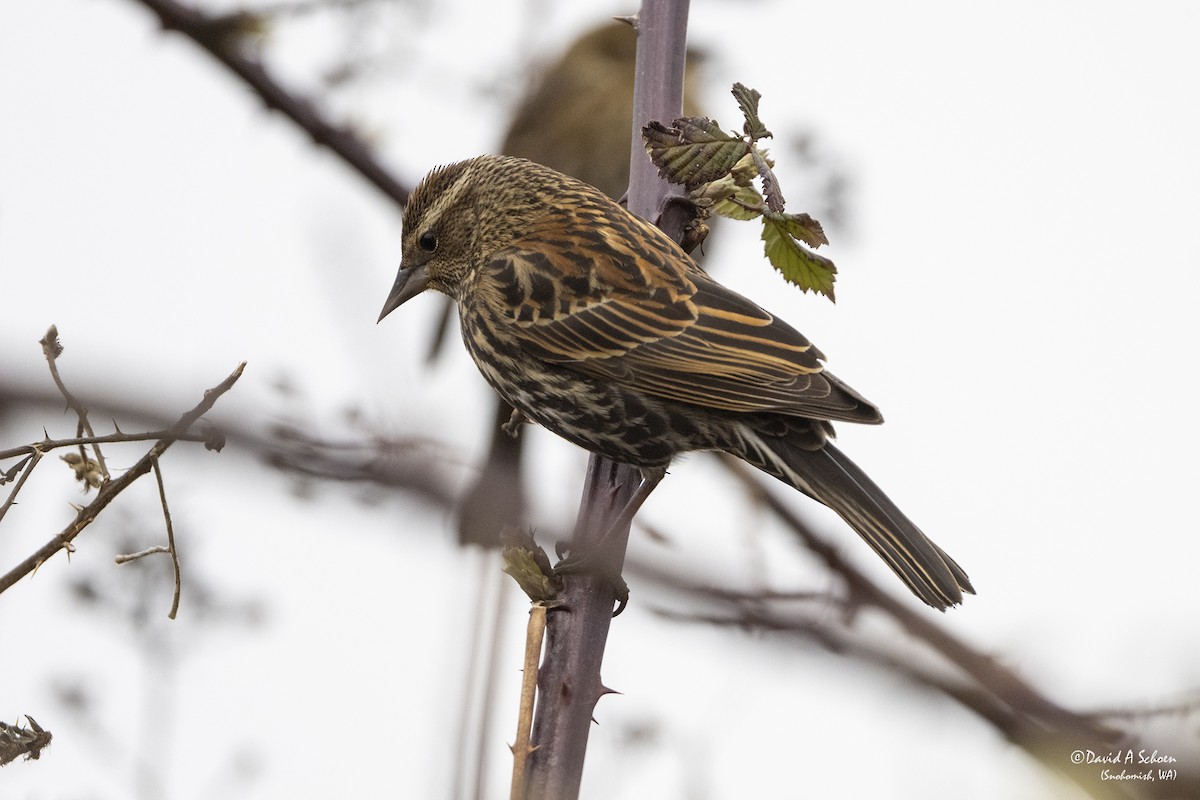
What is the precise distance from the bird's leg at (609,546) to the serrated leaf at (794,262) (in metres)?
0.58

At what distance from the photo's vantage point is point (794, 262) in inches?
103

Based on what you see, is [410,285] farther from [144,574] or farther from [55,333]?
[55,333]

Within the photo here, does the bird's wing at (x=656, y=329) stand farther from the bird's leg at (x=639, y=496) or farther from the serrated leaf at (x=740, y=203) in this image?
the serrated leaf at (x=740, y=203)

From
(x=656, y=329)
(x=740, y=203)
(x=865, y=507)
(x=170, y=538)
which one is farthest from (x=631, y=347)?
(x=170, y=538)

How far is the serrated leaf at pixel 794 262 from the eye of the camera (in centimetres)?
260

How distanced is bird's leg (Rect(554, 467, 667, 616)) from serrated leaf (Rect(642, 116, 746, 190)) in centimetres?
70

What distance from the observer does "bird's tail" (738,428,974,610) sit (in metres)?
3.06

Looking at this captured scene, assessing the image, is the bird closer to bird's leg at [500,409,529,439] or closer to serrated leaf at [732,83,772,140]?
bird's leg at [500,409,529,439]

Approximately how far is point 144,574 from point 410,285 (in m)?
1.37

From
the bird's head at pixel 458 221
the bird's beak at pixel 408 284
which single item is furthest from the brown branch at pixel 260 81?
the bird's beak at pixel 408 284

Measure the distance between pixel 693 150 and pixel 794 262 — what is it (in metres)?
0.31

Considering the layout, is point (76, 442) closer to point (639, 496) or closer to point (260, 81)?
point (639, 496)

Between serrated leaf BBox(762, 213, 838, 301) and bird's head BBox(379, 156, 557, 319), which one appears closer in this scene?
serrated leaf BBox(762, 213, 838, 301)

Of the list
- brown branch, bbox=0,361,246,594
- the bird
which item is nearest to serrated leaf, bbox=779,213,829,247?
brown branch, bbox=0,361,246,594
